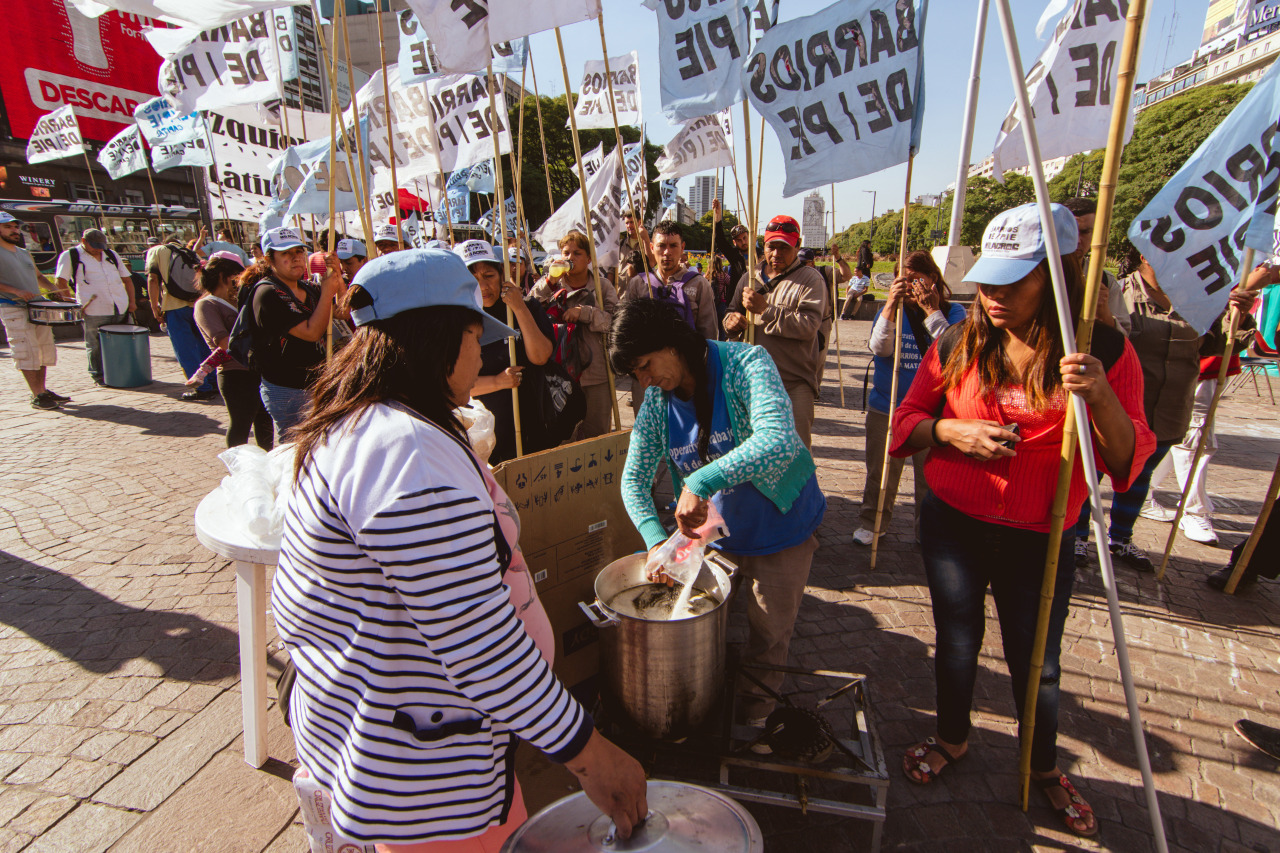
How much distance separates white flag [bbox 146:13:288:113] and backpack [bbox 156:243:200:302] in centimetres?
509

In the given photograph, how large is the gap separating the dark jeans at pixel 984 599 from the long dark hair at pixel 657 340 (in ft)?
3.09

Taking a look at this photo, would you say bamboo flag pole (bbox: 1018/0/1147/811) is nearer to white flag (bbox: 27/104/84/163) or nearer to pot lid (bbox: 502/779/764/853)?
pot lid (bbox: 502/779/764/853)

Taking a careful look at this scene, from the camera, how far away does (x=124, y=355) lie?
30.5 ft

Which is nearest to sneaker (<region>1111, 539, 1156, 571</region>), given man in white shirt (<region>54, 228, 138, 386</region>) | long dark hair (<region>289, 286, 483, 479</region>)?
long dark hair (<region>289, 286, 483, 479</region>)

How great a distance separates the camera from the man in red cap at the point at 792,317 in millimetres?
4582

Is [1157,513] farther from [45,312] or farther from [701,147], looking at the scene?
[45,312]

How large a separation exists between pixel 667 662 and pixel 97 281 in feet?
34.6

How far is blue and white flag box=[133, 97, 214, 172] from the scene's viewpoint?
8.13 meters

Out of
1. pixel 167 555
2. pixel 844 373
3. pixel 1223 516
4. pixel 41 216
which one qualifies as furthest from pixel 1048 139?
pixel 41 216

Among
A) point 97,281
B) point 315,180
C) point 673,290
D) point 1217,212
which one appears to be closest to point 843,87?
point 1217,212

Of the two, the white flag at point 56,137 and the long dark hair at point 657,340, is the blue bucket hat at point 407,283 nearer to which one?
the long dark hair at point 657,340

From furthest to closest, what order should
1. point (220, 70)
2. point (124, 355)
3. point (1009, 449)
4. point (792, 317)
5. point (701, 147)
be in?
point (124, 355) → point (701, 147) → point (220, 70) → point (792, 317) → point (1009, 449)

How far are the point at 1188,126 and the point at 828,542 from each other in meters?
44.0

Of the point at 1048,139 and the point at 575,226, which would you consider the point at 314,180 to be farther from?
the point at 1048,139
